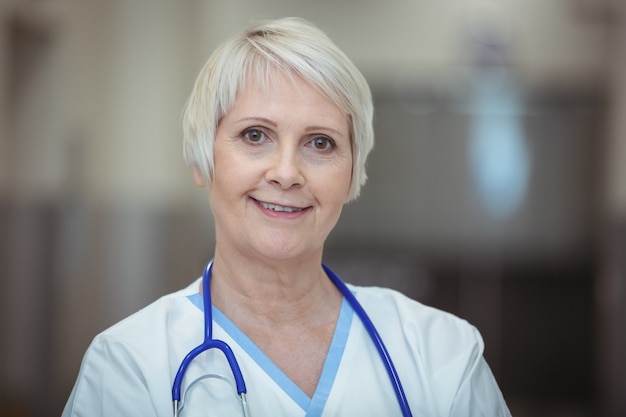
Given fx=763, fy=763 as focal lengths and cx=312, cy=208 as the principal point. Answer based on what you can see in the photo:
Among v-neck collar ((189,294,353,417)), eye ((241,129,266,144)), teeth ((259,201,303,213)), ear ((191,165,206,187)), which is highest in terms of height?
eye ((241,129,266,144))

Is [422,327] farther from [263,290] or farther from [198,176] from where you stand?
[198,176]

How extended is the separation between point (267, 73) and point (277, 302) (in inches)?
15.0

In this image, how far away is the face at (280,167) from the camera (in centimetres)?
115

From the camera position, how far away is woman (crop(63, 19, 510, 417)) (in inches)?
45.1

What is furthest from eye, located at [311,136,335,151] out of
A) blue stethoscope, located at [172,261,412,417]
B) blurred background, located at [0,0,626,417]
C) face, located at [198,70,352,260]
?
blurred background, located at [0,0,626,417]

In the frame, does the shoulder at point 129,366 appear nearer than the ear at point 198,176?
Yes

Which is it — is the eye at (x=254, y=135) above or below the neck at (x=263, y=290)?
above

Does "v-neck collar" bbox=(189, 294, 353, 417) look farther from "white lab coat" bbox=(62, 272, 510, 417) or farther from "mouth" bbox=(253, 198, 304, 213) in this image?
"mouth" bbox=(253, 198, 304, 213)

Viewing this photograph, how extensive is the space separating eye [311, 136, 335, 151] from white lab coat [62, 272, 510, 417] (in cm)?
31

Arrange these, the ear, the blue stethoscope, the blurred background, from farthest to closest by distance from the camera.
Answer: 1. the blurred background
2. the ear
3. the blue stethoscope

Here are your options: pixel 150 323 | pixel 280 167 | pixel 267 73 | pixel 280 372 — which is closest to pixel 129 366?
pixel 150 323

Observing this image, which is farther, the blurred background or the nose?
Result: the blurred background

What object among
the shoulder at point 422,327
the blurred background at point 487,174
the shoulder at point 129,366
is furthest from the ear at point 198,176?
the blurred background at point 487,174

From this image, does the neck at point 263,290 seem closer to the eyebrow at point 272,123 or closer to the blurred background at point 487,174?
the eyebrow at point 272,123
